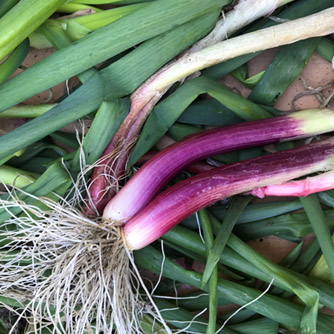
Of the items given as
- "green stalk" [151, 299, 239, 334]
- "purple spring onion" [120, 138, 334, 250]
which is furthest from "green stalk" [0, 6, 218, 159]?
"green stalk" [151, 299, 239, 334]

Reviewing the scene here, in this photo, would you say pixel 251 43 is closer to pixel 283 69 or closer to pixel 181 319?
pixel 283 69

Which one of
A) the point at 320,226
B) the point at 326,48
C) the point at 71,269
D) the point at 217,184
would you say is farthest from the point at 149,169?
the point at 326,48

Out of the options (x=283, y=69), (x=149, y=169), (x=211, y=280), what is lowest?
(x=211, y=280)

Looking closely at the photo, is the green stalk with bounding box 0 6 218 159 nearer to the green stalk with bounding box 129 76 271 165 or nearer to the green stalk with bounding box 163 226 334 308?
the green stalk with bounding box 129 76 271 165

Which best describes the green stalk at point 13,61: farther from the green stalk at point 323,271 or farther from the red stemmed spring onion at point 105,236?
the green stalk at point 323,271

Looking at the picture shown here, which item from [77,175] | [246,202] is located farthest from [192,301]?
[77,175]

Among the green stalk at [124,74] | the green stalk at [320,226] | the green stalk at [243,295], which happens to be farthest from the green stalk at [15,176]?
the green stalk at [320,226]
